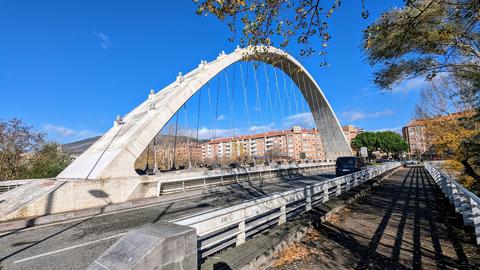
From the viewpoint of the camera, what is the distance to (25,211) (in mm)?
8398

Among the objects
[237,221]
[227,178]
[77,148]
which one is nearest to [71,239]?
[237,221]

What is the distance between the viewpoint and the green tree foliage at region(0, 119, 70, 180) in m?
18.1

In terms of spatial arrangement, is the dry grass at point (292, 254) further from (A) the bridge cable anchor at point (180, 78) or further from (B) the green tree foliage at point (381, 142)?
(B) the green tree foliage at point (381, 142)

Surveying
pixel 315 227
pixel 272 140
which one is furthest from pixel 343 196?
pixel 272 140

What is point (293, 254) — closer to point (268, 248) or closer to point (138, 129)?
point (268, 248)

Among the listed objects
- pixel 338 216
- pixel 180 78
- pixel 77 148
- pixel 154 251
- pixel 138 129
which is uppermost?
pixel 180 78

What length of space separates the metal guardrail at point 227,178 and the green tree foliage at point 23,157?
37.7 feet

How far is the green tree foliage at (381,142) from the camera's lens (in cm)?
8000

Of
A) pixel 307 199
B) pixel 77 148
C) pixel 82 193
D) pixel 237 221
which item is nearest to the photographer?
pixel 237 221

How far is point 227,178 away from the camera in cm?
1698

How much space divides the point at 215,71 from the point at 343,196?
13372 mm

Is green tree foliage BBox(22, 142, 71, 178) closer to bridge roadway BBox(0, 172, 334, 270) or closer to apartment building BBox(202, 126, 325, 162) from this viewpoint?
bridge roadway BBox(0, 172, 334, 270)

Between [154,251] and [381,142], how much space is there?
8868 cm

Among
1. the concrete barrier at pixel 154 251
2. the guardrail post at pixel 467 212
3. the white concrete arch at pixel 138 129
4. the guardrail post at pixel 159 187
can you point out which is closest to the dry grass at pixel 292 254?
the concrete barrier at pixel 154 251
